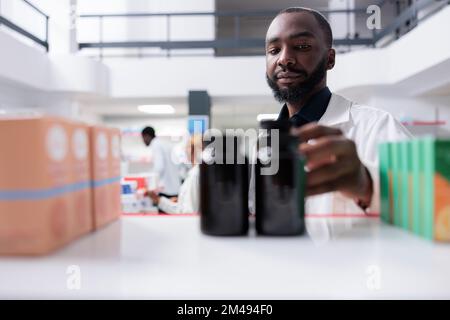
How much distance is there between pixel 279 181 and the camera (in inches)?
23.9

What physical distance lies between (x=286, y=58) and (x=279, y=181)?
655 mm

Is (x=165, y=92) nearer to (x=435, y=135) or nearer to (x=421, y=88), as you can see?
(x=421, y=88)

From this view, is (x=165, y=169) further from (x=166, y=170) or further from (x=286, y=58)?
(x=286, y=58)

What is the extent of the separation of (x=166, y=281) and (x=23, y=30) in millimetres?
2675

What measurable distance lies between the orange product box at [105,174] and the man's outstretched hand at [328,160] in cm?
38

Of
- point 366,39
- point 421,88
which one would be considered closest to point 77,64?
point 366,39

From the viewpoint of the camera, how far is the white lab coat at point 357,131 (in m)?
0.92

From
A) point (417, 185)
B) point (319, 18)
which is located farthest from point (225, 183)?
point (319, 18)

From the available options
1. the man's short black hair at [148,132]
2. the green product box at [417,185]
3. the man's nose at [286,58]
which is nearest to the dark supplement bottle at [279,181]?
the green product box at [417,185]

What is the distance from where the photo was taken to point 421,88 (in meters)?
3.89

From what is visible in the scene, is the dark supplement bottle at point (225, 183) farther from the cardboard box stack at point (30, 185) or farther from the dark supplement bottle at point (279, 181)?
the cardboard box stack at point (30, 185)

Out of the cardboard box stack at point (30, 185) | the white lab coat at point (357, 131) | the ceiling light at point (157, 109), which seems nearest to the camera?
the cardboard box stack at point (30, 185)

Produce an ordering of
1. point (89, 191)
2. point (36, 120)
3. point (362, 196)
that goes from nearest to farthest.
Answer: point (36, 120)
point (89, 191)
point (362, 196)

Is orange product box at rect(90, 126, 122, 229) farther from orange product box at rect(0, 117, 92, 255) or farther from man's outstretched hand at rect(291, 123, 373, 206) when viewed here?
man's outstretched hand at rect(291, 123, 373, 206)
